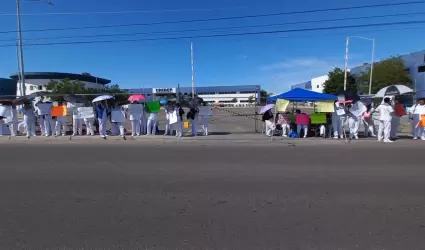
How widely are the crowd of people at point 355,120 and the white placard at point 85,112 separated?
27.0ft

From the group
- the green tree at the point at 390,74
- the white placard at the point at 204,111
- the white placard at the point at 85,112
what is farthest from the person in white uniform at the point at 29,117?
the green tree at the point at 390,74

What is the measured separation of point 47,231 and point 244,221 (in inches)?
97.6

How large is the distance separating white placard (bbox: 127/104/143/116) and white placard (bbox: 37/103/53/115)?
12.5ft

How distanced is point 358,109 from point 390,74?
42.5m

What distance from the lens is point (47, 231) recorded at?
136 inches

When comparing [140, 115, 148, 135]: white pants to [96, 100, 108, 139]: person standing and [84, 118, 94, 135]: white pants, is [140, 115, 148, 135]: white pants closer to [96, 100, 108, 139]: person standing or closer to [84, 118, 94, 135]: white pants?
[96, 100, 108, 139]: person standing

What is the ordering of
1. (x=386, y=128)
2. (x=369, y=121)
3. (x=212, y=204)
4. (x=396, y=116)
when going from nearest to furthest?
(x=212, y=204) < (x=386, y=128) < (x=396, y=116) < (x=369, y=121)

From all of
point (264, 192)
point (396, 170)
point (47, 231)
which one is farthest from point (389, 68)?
point (47, 231)

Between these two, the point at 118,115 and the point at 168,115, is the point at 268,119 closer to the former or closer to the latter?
the point at 168,115

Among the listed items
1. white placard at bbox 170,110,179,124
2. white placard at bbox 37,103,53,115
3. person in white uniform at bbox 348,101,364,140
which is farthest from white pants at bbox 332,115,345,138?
white placard at bbox 37,103,53,115

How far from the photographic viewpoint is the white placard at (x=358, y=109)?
12352 millimetres

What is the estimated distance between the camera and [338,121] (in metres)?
12.7

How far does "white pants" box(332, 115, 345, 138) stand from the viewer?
12.7 metres

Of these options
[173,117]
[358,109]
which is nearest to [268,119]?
[358,109]
